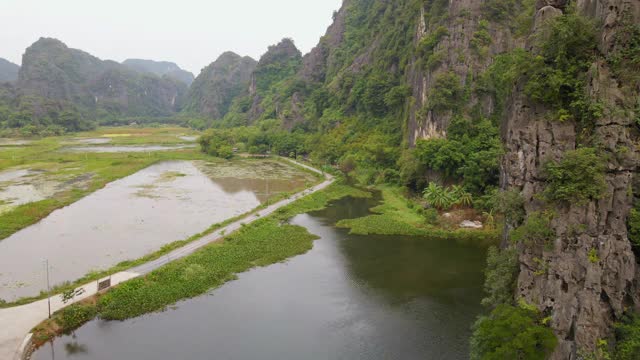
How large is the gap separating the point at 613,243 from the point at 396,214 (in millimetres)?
35813

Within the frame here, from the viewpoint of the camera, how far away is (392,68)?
95188mm

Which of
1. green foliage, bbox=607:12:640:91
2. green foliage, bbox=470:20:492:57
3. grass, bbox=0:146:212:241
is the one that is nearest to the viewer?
green foliage, bbox=607:12:640:91

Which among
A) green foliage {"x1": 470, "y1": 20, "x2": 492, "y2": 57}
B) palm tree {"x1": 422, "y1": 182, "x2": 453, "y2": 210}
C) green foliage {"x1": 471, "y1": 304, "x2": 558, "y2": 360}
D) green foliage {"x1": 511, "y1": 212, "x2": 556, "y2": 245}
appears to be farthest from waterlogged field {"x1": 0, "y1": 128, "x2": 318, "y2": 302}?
green foliage {"x1": 470, "y1": 20, "x2": 492, "y2": 57}

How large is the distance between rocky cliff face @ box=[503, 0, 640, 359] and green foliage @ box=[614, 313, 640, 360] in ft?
1.15

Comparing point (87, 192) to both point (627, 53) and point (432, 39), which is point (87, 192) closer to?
point (432, 39)

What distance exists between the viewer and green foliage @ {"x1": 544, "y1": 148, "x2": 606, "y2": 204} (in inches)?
819

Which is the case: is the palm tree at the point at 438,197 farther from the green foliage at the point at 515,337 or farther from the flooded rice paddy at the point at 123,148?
the flooded rice paddy at the point at 123,148

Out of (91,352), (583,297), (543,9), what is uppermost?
(543,9)

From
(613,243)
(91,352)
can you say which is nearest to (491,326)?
(613,243)

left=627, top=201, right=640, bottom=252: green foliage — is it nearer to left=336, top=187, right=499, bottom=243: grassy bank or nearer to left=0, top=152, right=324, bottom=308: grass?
left=336, top=187, right=499, bottom=243: grassy bank

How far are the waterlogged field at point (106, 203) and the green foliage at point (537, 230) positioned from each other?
3036 cm

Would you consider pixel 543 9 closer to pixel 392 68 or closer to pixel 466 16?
pixel 466 16

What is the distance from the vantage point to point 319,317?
2983 cm

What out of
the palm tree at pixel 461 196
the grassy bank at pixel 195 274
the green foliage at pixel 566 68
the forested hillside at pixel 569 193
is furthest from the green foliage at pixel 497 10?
the green foliage at pixel 566 68
